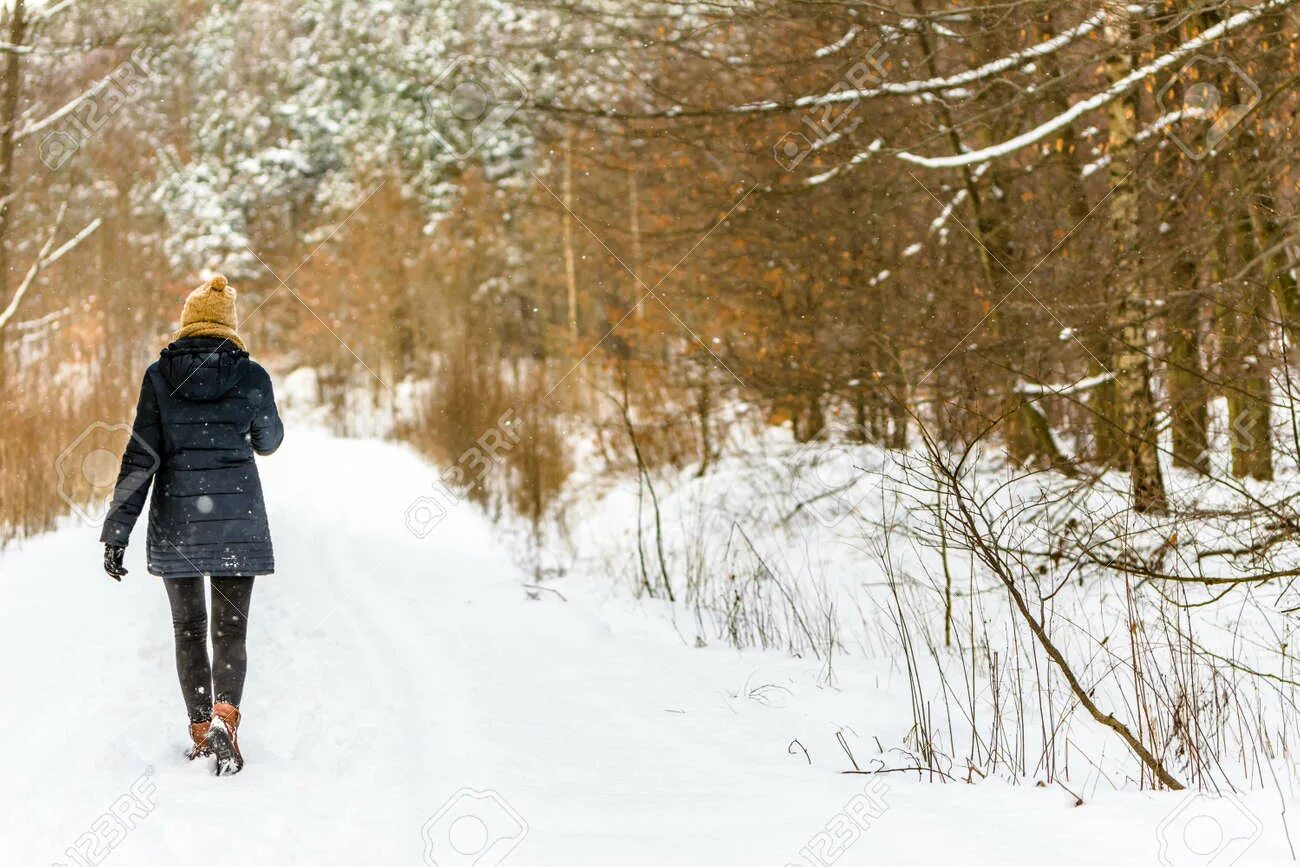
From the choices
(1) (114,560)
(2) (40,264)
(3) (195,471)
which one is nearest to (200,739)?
(1) (114,560)

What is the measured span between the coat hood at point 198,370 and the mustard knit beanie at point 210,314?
0.21ft

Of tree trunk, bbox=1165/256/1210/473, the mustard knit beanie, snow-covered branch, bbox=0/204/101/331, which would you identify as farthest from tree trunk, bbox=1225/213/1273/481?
snow-covered branch, bbox=0/204/101/331

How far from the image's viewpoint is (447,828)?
3.24 meters

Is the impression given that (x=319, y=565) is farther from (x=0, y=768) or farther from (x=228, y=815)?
(x=228, y=815)

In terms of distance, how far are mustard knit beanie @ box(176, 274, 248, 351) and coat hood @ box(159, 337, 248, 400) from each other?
64mm

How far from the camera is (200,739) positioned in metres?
3.81

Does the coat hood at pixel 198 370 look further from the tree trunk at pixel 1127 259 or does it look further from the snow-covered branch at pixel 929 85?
the tree trunk at pixel 1127 259

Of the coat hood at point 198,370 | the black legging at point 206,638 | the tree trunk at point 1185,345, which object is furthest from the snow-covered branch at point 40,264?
the tree trunk at point 1185,345

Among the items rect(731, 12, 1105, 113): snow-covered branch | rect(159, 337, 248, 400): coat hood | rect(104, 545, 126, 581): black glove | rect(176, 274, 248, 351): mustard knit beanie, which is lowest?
rect(104, 545, 126, 581): black glove

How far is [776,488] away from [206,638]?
7176mm

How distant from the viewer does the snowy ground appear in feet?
9.92

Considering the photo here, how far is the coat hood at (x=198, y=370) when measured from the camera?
3863 millimetres

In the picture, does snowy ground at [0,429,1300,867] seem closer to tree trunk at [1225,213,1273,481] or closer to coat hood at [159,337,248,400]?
coat hood at [159,337,248,400]

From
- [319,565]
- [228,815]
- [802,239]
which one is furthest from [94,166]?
[228,815]
